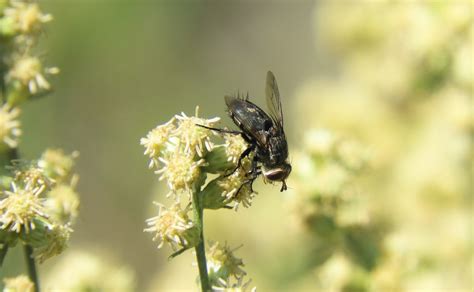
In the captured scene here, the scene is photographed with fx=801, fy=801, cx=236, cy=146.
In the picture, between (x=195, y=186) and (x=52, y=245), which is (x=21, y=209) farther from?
(x=195, y=186)

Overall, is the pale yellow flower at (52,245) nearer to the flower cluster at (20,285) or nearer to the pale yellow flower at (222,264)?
the flower cluster at (20,285)

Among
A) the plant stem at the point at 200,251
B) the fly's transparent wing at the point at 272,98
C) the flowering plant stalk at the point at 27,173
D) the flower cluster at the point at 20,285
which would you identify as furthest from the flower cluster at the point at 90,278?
the plant stem at the point at 200,251

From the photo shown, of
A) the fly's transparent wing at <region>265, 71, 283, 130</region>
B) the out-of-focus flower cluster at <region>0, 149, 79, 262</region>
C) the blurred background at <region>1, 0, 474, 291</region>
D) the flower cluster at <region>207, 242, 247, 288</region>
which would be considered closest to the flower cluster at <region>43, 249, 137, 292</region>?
the blurred background at <region>1, 0, 474, 291</region>

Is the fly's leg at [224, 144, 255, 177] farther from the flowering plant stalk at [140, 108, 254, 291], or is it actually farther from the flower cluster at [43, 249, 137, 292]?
the flower cluster at [43, 249, 137, 292]

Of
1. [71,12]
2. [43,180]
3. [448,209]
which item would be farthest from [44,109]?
[43,180]

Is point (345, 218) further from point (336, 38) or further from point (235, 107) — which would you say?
point (336, 38)
